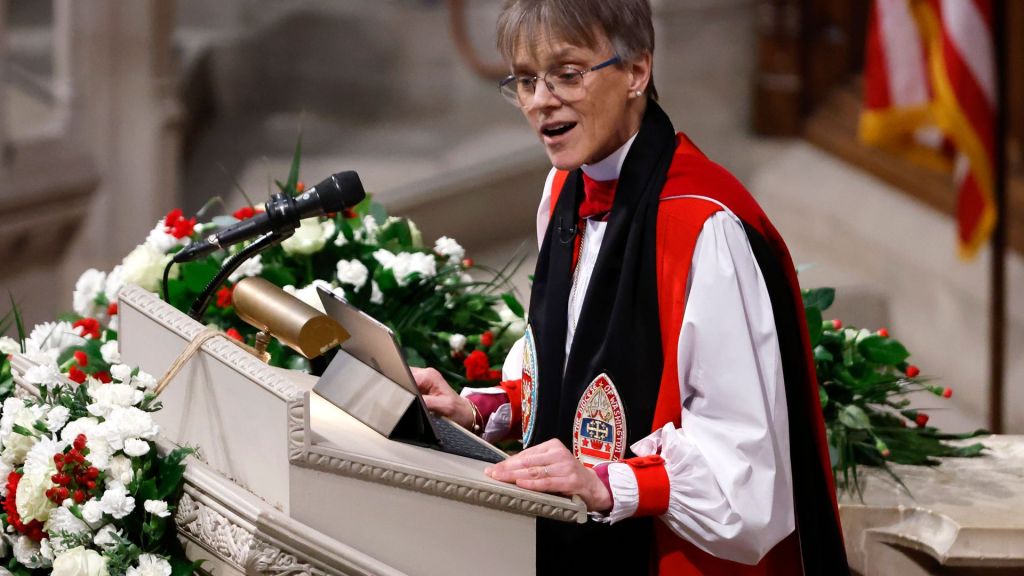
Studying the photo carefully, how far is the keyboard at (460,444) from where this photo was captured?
194 centimetres

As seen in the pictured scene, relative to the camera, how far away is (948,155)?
5.55 m

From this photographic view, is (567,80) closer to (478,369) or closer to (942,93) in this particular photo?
(478,369)

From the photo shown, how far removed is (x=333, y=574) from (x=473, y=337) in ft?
4.59

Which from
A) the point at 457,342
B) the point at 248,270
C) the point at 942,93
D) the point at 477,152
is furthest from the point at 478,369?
the point at 477,152

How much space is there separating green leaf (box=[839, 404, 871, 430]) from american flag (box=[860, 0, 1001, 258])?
8.05 feet

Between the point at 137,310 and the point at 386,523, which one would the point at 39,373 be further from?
the point at 386,523

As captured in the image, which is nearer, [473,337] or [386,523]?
[386,523]

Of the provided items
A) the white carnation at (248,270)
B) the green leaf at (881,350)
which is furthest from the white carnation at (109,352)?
the green leaf at (881,350)

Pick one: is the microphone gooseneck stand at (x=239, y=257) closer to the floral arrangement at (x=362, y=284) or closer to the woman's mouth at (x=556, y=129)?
the woman's mouth at (x=556, y=129)

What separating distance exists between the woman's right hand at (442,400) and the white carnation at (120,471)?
1.48ft

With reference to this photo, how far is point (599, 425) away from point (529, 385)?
186mm

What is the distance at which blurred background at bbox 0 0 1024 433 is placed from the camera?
623 centimetres

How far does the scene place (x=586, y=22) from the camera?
204 cm

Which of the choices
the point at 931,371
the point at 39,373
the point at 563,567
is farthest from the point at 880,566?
the point at 931,371
